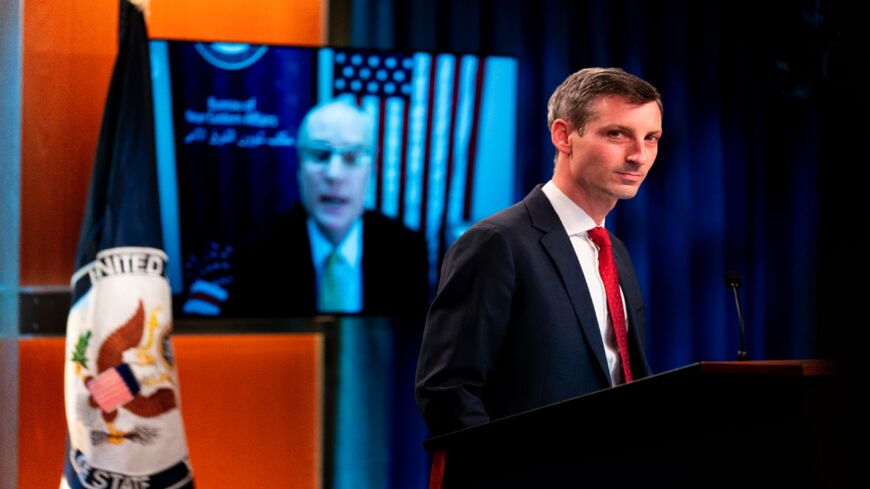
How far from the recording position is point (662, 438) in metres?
1.30

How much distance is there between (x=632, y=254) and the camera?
4199mm

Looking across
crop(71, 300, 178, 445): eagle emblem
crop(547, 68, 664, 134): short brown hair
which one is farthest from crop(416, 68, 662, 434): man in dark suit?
crop(71, 300, 178, 445): eagle emblem

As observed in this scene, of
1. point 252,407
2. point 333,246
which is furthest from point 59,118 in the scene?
point 252,407

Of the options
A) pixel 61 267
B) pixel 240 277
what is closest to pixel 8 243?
pixel 61 267

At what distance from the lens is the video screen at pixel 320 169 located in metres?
3.45

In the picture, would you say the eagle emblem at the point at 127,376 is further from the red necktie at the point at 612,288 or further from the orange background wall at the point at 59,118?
the red necktie at the point at 612,288

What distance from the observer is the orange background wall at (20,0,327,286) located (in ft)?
11.7

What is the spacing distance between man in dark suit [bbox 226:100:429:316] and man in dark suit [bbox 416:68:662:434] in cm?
154

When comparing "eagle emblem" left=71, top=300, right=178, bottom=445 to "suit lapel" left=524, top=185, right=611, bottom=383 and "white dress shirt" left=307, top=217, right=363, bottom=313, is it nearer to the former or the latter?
"white dress shirt" left=307, top=217, right=363, bottom=313

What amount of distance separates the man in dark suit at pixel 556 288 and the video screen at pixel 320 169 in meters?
1.55

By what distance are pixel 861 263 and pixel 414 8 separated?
12.6 ft

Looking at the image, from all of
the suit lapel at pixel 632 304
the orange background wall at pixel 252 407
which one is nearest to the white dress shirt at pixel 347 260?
the orange background wall at pixel 252 407

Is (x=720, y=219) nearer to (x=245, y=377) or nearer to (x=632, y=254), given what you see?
(x=632, y=254)

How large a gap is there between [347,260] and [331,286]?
0.11 m
